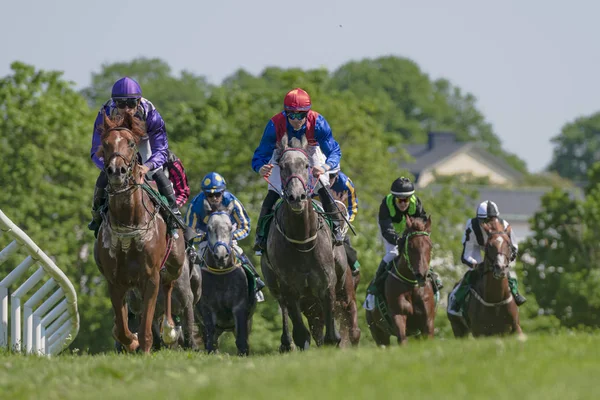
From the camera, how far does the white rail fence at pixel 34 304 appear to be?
1467 cm

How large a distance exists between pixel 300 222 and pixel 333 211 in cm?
114

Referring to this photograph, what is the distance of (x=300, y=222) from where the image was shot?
45.5 feet

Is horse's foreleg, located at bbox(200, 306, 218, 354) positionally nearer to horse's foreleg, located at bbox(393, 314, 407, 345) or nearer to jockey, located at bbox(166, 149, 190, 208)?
horse's foreleg, located at bbox(393, 314, 407, 345)

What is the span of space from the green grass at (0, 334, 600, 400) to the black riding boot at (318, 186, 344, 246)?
4.10m

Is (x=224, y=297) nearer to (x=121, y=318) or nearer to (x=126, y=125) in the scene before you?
(x=121, y=318)

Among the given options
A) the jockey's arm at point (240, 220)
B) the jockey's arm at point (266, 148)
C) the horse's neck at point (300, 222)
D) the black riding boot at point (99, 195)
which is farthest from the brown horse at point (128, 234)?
the jockey's arm at point (240, 220)

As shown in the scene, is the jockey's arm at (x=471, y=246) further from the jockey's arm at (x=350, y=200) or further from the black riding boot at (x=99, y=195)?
the black riding boot at (x=99, y=195)

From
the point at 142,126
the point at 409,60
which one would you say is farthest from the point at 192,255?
the point at 409,60

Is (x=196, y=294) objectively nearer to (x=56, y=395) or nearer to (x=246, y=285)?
(x=246, y=285)

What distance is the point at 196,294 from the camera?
719 inches

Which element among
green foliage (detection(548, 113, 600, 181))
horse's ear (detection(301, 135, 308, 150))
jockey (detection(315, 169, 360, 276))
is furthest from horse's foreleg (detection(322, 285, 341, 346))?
green foliage (detection(548, 113, 600, 181))

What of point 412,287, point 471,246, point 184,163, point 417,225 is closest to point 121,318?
point 417,225

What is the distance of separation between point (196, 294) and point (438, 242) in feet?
98.5

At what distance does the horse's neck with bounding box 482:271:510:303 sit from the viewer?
17531mm
